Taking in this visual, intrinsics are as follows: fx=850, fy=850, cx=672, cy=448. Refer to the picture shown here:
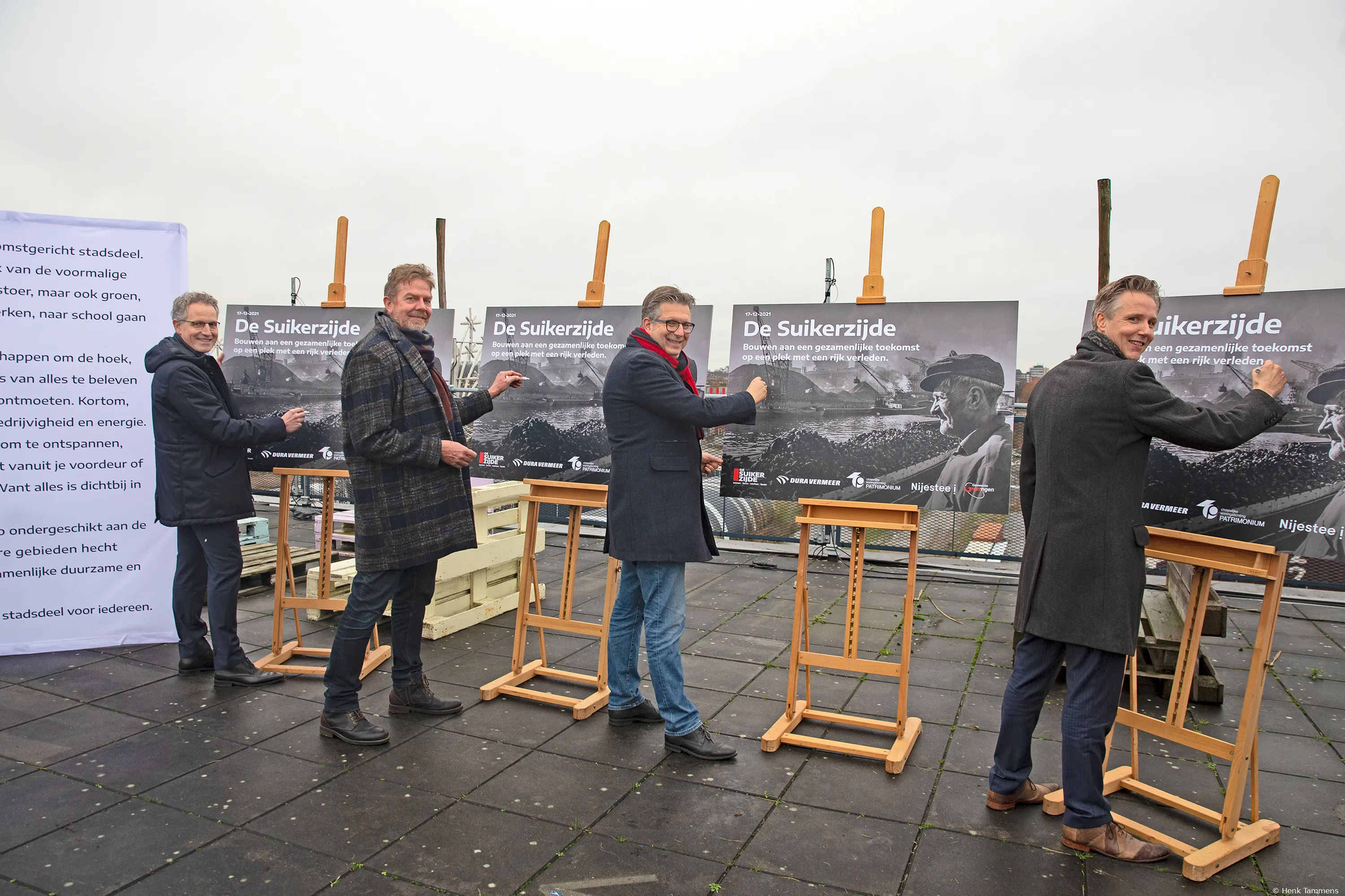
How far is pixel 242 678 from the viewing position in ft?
13.9

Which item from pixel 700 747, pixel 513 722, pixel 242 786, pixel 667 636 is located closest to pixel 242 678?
pixel 242 786

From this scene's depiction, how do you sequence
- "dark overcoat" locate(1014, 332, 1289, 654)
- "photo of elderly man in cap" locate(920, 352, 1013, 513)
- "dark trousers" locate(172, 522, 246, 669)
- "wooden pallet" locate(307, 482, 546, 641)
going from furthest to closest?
"wooden pallet" locate(307, 482, 546, 641) < "photo of elderly man in cap" locate(920, 352, 1013, 513) < "dark trousers" locate(172, 522, 246, 669) < "dark overcoat" locate(1014, 332, 1289, 654)

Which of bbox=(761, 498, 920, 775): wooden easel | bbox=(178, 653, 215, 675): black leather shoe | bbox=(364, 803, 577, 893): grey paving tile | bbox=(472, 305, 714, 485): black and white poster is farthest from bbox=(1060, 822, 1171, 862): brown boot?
bbox=(178, 653, 215, 675): black leather shoe

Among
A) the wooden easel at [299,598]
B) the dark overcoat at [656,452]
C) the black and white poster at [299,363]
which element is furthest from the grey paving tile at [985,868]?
the black and white poster at [299,363]

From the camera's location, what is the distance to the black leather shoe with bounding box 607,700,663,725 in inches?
152

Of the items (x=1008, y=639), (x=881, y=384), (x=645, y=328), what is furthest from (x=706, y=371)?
(x=1008, y=639)

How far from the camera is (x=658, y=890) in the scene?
99.9 inches

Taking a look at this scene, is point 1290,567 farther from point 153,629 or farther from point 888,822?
point 153,629

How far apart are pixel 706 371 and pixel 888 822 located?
291cm

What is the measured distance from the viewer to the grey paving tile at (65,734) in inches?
134

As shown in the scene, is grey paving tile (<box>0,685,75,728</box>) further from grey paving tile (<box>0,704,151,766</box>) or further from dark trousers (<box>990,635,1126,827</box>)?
dark trousers (<box>990,635,1126,827</box>)

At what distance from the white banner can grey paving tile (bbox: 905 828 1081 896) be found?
4.30 meters

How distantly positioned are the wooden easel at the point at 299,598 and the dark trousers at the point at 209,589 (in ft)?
0.70

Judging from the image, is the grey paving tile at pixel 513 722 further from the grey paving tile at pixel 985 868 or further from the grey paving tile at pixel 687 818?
the grey paving tile at pixel 985 868
